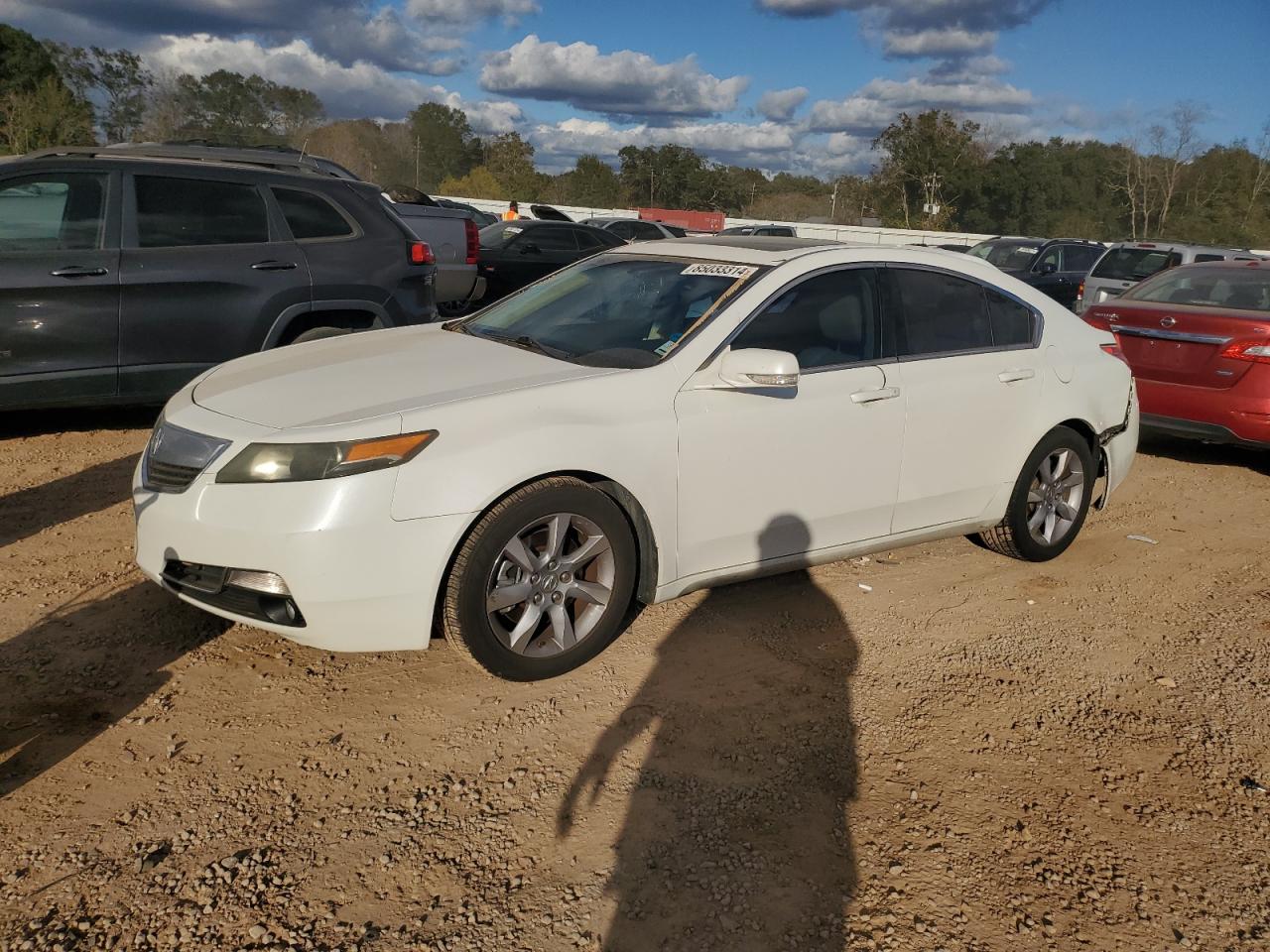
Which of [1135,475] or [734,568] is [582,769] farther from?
[1135,475]

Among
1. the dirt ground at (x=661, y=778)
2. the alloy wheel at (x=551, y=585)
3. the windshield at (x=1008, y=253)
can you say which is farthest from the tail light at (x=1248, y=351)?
the windshield at (x=1008, y=253)

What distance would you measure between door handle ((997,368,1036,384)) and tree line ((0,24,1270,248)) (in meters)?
39.4

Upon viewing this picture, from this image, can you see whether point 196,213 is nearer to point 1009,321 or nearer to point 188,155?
point 188,155

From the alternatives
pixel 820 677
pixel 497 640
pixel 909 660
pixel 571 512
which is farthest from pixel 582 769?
pixel 909 660

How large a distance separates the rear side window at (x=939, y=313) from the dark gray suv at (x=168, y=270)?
365 centimetres

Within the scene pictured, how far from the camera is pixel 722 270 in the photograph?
4.29m

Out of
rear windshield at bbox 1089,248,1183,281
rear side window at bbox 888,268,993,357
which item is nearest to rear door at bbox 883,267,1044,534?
rear side window at bbox 888,268,993,357

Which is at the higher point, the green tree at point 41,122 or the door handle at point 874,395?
the green tree at point 41,122

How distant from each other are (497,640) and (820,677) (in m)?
1.29

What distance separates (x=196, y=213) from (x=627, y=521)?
421cm

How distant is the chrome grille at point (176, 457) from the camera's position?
3.38 m

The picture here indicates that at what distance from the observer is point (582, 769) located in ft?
10.2

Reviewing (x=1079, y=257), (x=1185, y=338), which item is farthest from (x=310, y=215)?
(x=1079, y=257)

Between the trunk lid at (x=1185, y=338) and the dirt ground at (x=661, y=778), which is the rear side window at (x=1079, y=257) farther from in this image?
the dirt ground at (x=661, y=778)
